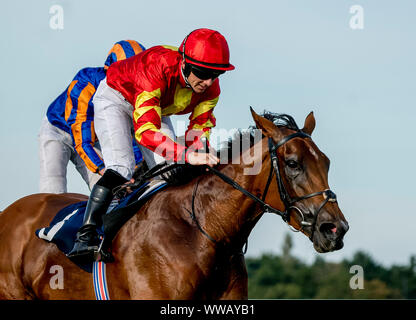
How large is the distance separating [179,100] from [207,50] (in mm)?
670

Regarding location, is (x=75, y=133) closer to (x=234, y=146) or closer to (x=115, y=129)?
(x=115, y=129)

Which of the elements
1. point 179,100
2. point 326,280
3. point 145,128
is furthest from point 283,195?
point 326,280

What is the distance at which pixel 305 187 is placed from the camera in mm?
5047

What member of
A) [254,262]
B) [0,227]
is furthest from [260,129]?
[254,262]

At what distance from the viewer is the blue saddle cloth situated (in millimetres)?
5578

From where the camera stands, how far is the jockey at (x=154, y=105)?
5.54 meters

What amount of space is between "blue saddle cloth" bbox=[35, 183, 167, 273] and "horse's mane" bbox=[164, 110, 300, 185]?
14 cm

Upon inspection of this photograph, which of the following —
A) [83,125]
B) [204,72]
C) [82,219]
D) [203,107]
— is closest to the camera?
[204,72]

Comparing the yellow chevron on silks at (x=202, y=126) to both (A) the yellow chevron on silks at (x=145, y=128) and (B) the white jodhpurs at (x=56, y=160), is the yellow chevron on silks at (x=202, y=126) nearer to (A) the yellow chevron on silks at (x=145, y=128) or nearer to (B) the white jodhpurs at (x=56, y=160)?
(A) the yellow chevron on silks at (x=145, y=128)

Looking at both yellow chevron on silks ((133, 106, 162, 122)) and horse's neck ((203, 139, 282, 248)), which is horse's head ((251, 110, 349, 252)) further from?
yellow chevron on silks ((133, 106, 162, 122))

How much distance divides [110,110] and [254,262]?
82.5 m

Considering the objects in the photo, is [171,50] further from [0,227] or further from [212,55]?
[0,227]

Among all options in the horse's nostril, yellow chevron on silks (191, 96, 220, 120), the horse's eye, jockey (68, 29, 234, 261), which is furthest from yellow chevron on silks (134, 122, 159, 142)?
the horse's nostril

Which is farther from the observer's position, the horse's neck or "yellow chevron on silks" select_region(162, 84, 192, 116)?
"yellow chevron on silks" select_region(162, 84, 192, 116)
